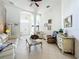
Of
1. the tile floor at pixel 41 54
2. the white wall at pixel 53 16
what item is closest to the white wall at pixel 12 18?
the white wall at pixel 53 16

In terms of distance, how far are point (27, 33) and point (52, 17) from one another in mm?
5442

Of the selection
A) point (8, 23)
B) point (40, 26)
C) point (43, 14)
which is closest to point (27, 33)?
point (40, 26)

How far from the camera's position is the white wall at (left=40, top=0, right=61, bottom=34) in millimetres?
9438

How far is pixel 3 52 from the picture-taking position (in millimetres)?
3135

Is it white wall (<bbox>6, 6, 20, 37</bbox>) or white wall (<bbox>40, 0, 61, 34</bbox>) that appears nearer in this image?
white wall (<bbox>6, 6, 20, 37</bbox>)

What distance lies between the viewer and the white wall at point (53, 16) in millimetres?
9438

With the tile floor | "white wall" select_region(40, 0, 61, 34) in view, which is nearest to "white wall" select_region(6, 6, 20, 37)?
"white wall" select_region(40, 0, 61, 34)

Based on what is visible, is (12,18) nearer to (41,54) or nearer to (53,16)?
(53,16)

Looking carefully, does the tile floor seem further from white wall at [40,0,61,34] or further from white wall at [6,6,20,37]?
white wall at [40,0,61,34]

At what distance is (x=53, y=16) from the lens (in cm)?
1008

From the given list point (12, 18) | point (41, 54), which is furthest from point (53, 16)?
point (41, 54)

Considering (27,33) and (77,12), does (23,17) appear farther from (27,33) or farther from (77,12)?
(77,12)

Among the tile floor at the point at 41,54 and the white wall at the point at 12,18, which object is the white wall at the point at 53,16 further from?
the tile floor at the point at 41,54

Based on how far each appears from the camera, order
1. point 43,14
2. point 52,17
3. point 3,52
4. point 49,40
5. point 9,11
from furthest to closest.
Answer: point 43,14 → point 52,17 → point 9,11 → point 49,40 → point 3,52
